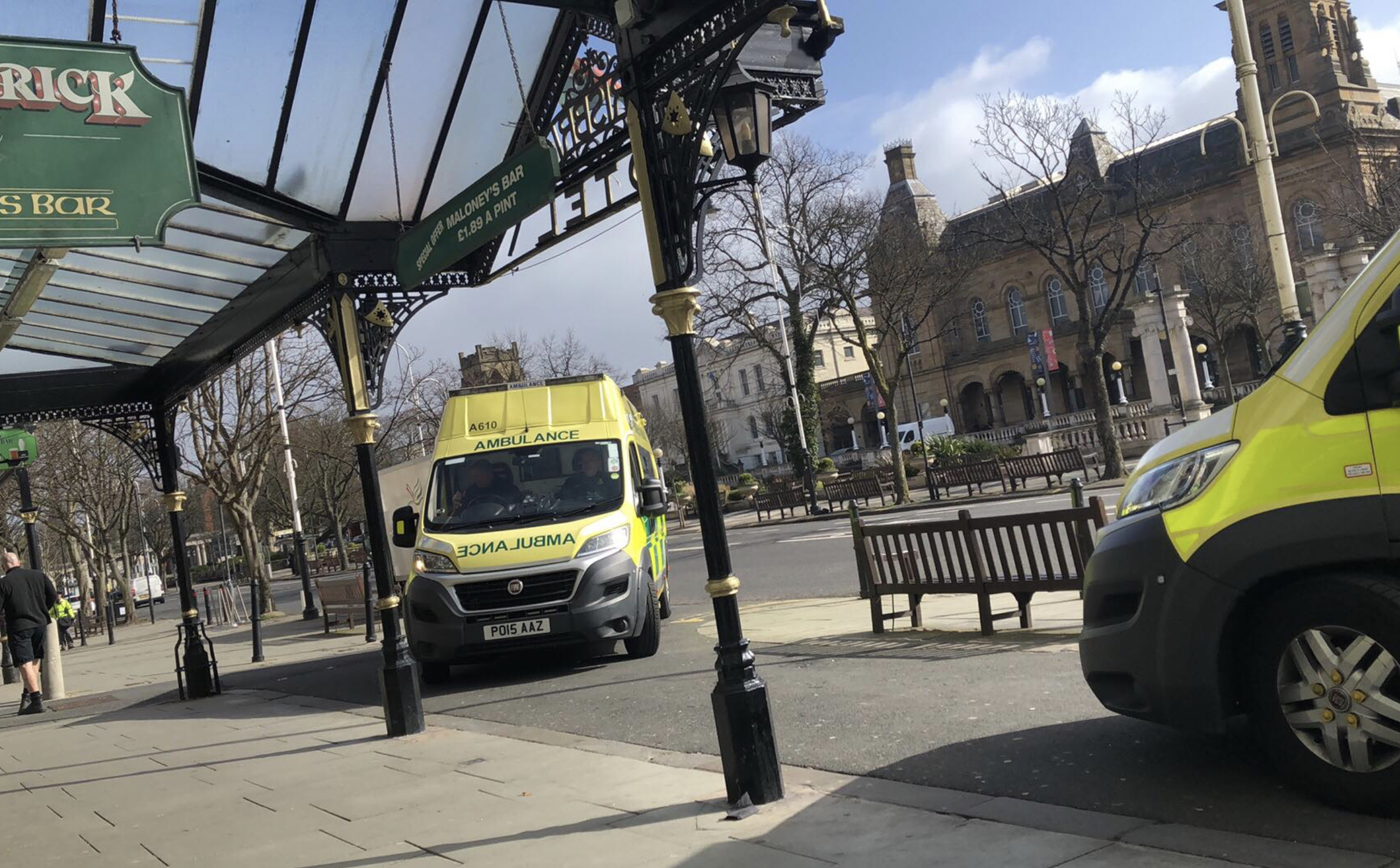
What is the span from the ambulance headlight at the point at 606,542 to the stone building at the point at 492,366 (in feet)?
124

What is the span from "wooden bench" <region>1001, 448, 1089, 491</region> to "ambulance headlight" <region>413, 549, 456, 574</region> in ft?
70.4

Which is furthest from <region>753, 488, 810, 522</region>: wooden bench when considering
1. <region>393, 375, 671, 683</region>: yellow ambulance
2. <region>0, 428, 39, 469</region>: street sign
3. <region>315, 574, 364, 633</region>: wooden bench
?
<region>393, 375, 671, 683</region>: yellow ambulance

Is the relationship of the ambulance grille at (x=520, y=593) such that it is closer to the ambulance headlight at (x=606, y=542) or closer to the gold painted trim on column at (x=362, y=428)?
the ambulance headlight at (x=606, y=542)

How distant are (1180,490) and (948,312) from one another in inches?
2919

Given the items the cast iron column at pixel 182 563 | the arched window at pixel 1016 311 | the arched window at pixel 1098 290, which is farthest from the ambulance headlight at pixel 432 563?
the arched window at pixel 1016 311

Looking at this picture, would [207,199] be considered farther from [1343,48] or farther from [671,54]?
[1343,48]

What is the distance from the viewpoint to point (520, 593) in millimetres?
10250

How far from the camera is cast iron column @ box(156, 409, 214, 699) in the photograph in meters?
13.3

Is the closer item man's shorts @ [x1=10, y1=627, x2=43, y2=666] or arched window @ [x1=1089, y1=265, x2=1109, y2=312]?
man's shorts @ [x1=10, y1=627, x2=43, y2=666]

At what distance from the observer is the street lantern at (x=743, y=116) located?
238 inches

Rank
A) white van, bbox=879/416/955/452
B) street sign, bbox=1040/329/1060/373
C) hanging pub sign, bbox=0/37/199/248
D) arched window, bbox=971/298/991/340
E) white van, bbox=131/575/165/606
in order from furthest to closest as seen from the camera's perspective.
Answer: arched window, bbox=971/298/991/340 < white van, bbox=879/416/955/452 < street sign, bbox=1040/329/1060/373 < white van, bbox=131/575/165/606 < hanging pub sign, bbox=0/37/199/248

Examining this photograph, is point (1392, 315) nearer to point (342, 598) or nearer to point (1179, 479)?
point (1179, 479)

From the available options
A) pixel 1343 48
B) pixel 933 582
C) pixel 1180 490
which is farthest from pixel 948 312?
pixel 1180 490

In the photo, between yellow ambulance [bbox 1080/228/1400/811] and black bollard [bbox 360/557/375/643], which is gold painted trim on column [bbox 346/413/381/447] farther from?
black bollard [bbox 360/557/375/643]
